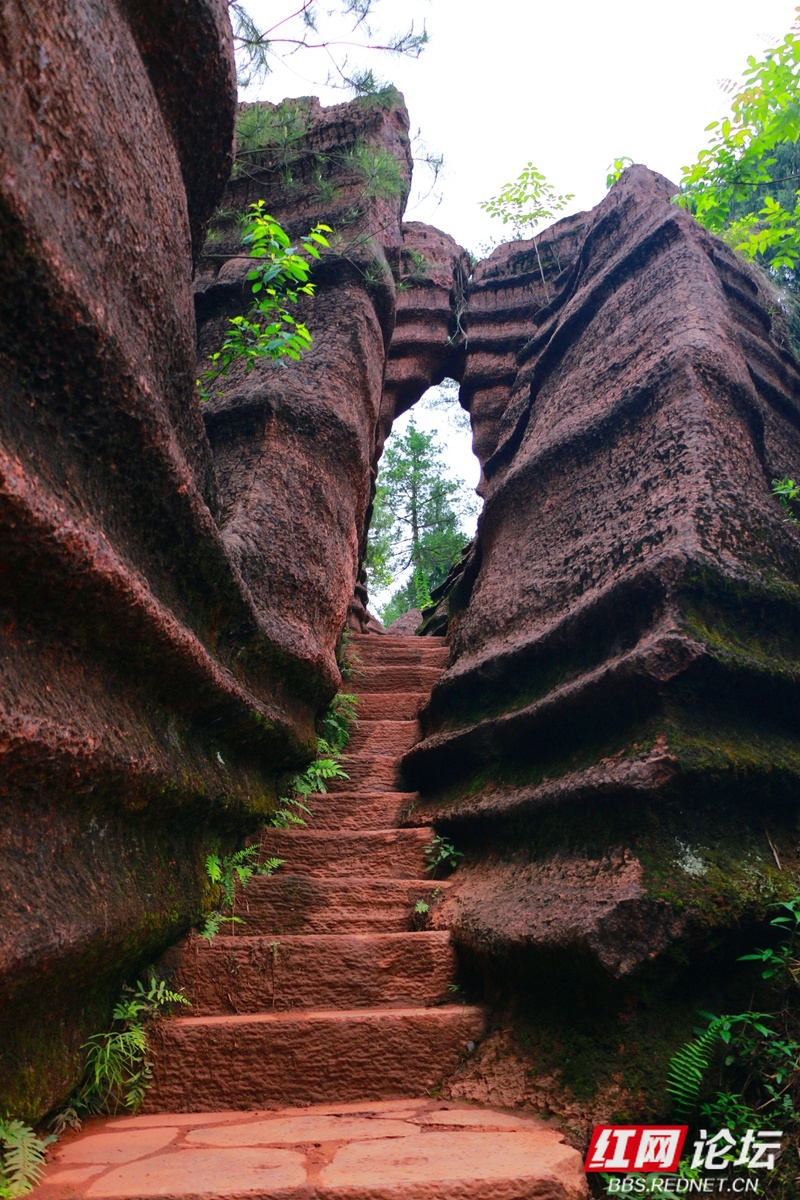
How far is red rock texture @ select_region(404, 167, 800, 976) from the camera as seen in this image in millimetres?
2658

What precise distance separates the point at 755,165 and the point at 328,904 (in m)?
6.55

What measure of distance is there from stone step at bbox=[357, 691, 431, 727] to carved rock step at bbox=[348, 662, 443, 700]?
182 millimetres

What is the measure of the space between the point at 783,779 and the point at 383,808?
223 centimetres

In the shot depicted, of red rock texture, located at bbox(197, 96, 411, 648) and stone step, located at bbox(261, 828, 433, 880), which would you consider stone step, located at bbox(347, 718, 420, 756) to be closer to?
red rock texture, located at bbox(197, 96, 411, 648)

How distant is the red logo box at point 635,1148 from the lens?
203 cm

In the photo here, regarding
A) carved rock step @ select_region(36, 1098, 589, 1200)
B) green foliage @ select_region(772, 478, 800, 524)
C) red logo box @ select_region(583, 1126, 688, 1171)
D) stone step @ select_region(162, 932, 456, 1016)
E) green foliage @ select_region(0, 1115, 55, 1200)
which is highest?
green foliage @ select_region(772, 478, 800, 524)

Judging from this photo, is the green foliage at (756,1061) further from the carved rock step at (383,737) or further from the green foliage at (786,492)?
the carved rock step at (383,737)

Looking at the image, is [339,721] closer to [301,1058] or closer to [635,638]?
[635,638]

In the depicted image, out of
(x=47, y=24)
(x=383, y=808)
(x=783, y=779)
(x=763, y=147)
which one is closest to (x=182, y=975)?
(x=383, y=808)

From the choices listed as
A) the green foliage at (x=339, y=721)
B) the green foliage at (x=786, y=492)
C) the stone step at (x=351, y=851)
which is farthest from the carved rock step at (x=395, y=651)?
the green foliage at (x=786, y=492)

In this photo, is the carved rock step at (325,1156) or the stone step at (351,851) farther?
the stone step at (351,851)

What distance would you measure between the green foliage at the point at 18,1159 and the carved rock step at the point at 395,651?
4.41 metres

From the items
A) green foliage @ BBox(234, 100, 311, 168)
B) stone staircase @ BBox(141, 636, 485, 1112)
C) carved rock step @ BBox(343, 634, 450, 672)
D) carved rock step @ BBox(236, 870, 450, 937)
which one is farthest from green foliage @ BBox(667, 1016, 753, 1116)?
green foliage @ BBox(234, 100, 311, 168)

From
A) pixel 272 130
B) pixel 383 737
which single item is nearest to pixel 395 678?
pixel 383 737
